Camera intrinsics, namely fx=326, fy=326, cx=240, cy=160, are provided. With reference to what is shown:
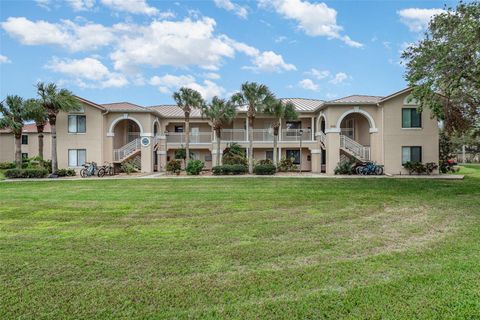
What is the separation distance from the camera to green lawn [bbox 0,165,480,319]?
3936 mm

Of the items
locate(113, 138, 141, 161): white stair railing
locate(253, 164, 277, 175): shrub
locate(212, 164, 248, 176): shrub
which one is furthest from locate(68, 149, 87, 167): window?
locate(253, 164, 277, 175): shrub

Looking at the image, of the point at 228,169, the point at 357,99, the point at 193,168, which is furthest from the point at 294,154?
the point at 193,168

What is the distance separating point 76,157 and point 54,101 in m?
4.92

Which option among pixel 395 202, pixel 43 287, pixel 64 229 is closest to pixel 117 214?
pixel 64 229

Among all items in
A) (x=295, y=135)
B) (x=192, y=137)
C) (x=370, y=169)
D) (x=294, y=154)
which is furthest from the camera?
(x=294, y=154)

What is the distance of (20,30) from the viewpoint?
18266 mm

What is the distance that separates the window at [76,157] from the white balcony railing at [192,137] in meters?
7.17

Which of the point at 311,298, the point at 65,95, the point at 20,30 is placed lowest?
the point at 311,298

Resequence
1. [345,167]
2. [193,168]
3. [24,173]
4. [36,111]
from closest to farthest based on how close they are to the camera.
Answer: [24,173]
[345,167]
[193,168]
[36,111]

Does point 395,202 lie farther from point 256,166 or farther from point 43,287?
point 256,166

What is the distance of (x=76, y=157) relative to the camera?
87.7 feet

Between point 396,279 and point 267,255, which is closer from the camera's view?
point 396,279

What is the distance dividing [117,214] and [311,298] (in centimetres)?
729

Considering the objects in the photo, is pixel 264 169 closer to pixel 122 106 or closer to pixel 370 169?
pixel 370 169
